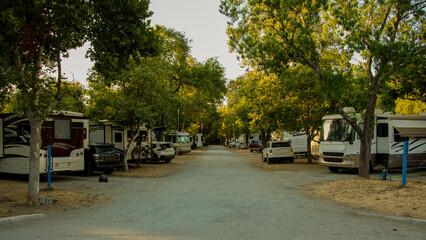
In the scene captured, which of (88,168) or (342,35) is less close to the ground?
(342,35)

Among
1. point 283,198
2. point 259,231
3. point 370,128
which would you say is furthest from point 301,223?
point 370,128

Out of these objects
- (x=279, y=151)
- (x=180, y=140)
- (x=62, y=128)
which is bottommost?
(x=279, y=151)

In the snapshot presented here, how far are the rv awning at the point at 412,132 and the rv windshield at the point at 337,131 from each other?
250 centimetres

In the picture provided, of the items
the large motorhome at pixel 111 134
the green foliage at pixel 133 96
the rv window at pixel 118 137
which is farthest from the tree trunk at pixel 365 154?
the rv window at pixel 118 137

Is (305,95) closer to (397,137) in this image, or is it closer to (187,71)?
(397,137)

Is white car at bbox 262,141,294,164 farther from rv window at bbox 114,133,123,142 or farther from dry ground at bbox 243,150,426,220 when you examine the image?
dry ground at bbox 243,150,426,220

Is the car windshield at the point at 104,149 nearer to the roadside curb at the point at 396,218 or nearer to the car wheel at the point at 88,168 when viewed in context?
the car wheel at the point at 88,168

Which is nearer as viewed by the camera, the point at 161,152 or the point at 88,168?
the point at 88,168

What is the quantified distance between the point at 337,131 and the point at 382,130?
234 cm

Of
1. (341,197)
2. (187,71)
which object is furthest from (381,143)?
(187,71)

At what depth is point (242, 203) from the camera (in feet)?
29.9

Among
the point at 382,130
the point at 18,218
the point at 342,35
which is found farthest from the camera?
the point at 382,130

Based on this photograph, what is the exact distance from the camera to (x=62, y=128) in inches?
570

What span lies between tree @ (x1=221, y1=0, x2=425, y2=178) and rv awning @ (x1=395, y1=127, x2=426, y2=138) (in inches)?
162
